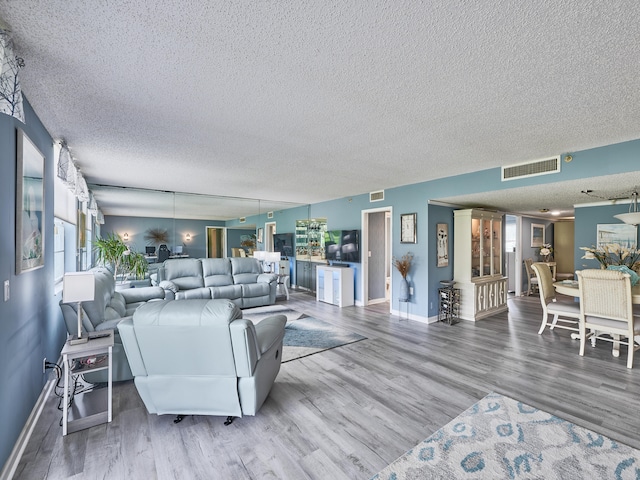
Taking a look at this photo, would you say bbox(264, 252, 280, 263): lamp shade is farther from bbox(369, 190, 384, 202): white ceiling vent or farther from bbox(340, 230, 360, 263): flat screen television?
bbox(369, 190, 384, 202): white ceiling vent

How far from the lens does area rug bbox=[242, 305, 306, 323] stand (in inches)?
211

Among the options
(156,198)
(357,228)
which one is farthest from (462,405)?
(156,198)

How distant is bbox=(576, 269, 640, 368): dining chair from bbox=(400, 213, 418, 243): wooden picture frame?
7.59ft

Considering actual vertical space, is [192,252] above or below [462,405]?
above

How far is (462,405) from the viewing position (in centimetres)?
246

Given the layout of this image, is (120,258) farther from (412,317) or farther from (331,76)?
(412,317)

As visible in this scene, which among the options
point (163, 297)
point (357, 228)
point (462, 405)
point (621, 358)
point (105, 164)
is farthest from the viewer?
point (357, 228)

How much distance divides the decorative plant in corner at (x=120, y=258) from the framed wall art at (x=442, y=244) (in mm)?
5481

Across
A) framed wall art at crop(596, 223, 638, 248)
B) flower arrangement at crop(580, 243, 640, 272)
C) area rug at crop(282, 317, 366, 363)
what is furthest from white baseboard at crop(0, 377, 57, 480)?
framed wall art at crop(596, 223, 638, 248)

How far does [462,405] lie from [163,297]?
4.34m

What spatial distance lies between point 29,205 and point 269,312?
408 cm

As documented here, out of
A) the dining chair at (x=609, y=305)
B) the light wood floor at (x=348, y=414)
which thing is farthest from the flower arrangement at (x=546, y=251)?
the dining chair at (x=609, y=305)

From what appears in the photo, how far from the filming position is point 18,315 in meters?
1.96

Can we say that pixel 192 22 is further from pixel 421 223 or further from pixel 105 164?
pixel 421 223
